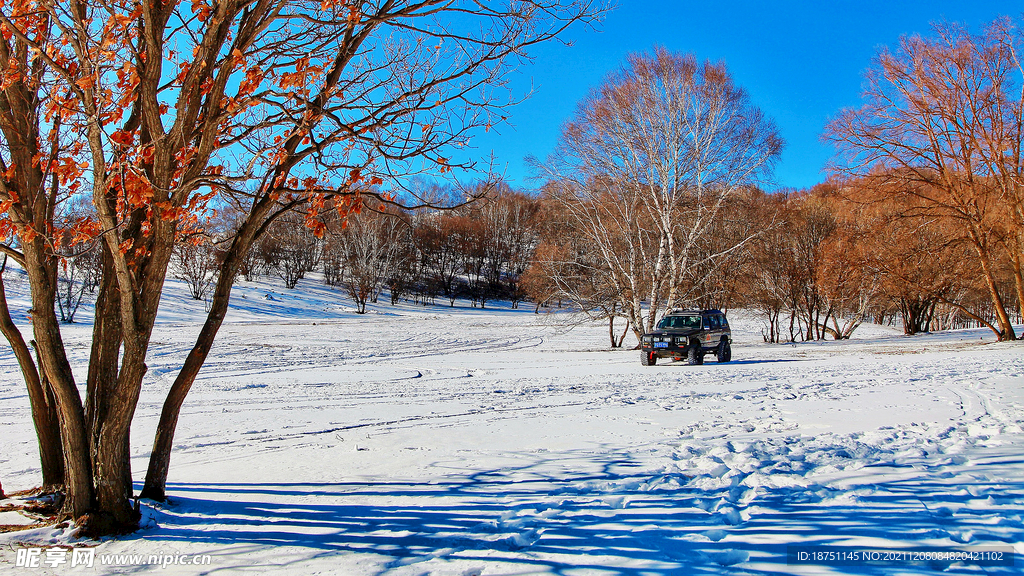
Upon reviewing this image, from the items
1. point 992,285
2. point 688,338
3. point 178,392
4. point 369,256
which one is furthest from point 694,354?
point 369,256

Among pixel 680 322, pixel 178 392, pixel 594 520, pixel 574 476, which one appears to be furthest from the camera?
pixel 680 322

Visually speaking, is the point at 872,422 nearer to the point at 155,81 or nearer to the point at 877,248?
the point at 155,81

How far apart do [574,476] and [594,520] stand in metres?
1.09

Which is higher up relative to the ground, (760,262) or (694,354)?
(760,262)

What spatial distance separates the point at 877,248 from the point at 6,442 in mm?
30382

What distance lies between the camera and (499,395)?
1041cm

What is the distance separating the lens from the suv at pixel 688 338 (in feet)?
53.6

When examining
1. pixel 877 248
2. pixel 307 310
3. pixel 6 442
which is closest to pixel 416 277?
pixel 307 310

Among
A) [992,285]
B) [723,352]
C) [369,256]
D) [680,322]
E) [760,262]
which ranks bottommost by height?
[723,352]

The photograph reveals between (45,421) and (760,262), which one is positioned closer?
(45,421)

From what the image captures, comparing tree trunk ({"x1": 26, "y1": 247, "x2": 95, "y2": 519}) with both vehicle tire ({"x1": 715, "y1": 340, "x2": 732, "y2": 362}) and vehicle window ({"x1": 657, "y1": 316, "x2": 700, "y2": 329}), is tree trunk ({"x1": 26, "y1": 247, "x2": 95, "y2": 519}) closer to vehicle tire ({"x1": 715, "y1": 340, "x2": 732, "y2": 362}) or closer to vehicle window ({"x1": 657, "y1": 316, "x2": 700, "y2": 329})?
vehicle window ({"x1": 657, "y1": 316, "x2": 700, "y2": 329})

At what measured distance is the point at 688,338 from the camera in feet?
54.0

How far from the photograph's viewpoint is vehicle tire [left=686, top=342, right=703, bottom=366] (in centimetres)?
1638

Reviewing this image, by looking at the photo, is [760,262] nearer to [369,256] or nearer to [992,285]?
[992,285]
